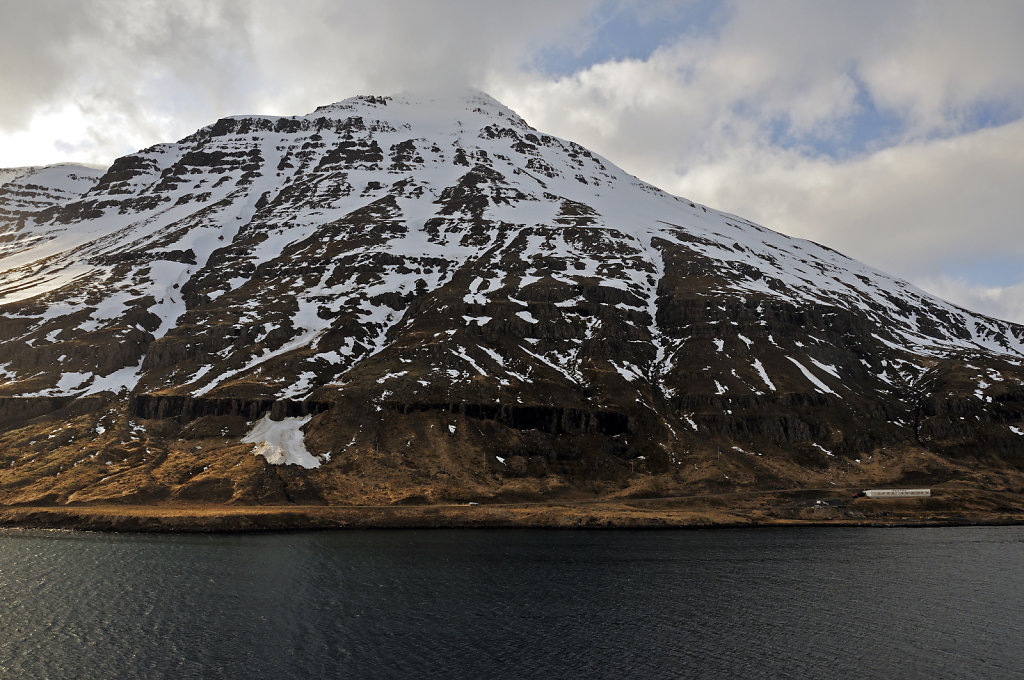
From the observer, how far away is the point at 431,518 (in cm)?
12181

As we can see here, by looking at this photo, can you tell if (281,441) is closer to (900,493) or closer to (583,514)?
(583,514)

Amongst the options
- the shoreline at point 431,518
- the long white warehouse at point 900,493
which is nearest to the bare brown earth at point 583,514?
the shoreline at point 431,518

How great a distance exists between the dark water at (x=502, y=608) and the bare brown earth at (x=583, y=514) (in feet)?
25.1

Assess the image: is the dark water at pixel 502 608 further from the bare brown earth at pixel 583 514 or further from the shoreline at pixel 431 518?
the bare brown earth at pixel 583 514

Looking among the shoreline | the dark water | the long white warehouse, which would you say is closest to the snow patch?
the shoreline

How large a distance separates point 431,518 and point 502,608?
52001 mm

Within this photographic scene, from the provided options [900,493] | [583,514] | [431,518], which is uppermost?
[900,493]

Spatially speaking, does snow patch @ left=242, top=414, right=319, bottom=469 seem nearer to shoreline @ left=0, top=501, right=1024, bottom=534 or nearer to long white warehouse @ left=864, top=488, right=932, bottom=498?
shoreline @ left=0, top=501, right=1024, bottom=534

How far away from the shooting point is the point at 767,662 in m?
57.4

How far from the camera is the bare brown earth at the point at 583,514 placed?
115 meters

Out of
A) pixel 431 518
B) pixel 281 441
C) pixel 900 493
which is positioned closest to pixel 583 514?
pixel 431 518

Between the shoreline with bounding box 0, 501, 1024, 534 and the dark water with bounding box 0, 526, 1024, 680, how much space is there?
6.80m

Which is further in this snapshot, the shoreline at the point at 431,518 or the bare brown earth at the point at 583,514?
the bare brown earth at the point at 583,514

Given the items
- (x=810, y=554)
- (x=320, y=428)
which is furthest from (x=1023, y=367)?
(x=320, y=428)
